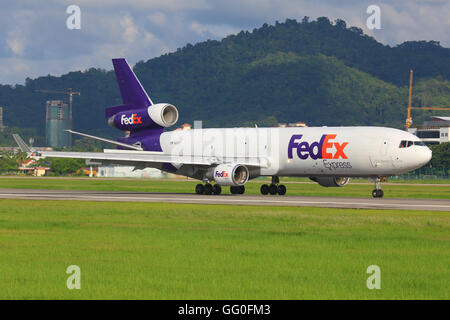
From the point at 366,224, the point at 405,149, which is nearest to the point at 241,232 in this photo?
the point at 366,224

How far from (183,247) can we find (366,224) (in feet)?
29.8

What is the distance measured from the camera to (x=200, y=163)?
165ft

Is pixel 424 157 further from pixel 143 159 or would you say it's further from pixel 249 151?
pixel 143 159

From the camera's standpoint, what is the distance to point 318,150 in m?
47.4

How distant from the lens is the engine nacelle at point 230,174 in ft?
158

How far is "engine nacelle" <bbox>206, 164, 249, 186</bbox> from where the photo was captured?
48031 mm

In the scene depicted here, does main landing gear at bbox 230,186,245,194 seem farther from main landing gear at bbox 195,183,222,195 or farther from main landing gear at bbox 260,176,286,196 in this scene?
main landing gear at bbox 195,183,222,195

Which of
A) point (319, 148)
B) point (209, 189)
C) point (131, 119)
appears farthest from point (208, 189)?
point (131, 119)

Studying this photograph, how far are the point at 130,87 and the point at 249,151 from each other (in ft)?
38.3

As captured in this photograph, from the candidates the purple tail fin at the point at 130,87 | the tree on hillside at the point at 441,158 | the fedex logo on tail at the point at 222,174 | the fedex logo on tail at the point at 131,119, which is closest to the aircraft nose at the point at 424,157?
the fedex logo on tail at the point at 222,174

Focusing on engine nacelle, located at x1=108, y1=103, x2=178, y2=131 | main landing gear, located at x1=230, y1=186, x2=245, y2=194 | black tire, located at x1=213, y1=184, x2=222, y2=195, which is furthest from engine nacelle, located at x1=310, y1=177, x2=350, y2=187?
engine nacelle, located at x1=108, y1=103, x2=178, y2=131

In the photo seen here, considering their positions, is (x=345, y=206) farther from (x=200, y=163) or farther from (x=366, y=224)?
(x=200, y=163)

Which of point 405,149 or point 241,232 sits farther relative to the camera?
point 405,149

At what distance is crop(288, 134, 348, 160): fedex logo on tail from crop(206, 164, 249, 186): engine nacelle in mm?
3363
